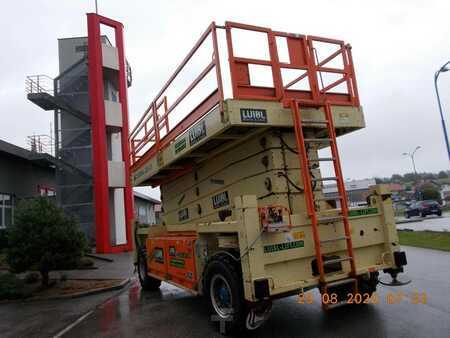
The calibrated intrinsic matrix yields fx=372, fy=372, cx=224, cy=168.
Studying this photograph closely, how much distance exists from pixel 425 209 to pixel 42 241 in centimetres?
3333

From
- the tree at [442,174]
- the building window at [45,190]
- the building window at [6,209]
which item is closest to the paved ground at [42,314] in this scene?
the building window at [6,209]

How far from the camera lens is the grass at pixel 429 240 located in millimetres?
13041

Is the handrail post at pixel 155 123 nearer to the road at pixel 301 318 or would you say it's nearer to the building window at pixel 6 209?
the road at pixel 301 318

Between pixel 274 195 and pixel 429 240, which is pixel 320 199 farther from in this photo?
pixel 429 240

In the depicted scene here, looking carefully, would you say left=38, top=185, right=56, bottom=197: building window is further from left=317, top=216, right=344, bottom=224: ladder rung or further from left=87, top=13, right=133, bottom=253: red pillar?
left=317, top=216, right=344, bottom=224: ladder rung

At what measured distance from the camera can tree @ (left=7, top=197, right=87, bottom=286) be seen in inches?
373

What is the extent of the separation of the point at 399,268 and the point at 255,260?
7.93 ft

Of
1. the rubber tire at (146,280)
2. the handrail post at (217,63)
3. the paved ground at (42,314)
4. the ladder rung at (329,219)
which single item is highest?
the handrail post at (217,63)

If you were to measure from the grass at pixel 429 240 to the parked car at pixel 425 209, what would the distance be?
19.7 meters

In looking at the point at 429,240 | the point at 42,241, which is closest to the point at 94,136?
the point at 42,241

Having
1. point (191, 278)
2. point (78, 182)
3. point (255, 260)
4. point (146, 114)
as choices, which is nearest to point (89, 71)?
point (78, 182)

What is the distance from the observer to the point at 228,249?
507 cm

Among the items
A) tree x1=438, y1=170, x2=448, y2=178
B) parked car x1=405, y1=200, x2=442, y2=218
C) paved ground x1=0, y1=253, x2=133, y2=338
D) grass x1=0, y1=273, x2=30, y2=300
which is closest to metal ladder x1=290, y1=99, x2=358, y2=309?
paved ground x1=0, y1=253, x2=133, y2=338

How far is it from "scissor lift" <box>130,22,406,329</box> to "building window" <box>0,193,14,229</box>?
16.3 meters
